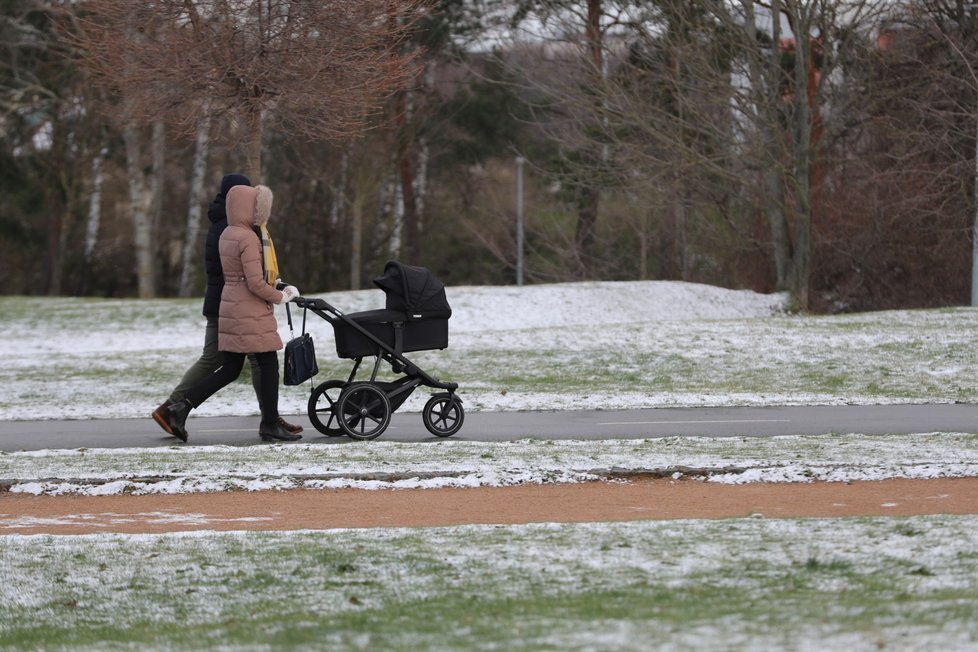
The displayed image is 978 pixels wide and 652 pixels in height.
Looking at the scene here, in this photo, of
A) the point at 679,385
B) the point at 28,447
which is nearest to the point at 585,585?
the point at 28,447

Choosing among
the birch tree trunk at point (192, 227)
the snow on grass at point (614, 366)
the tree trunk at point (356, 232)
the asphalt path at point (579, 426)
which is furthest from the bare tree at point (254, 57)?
the birch tree trunk at point (192, 227)

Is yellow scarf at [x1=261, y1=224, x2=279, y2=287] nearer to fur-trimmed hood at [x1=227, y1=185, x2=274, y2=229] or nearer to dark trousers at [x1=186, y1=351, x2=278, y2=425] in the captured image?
fur-trimmed hood at [x1=227, y1=185, x2=274, y2=229]

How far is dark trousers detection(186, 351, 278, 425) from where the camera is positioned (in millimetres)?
10875

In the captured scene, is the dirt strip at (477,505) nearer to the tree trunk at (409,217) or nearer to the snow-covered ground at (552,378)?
the snow-covered ground at (552,378)

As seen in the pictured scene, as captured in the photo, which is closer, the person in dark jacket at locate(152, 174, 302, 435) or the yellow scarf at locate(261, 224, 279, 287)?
the yellow scarf at locate(261, 224, 279, 287)

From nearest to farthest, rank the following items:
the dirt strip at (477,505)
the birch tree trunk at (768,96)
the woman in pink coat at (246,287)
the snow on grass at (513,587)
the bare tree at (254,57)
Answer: the snow on grass at (513,587)
the dirt strip at (477,505)
the woman in pink coat at (246,287)
the bare tree at (254,57)
the birch tree trunk at (768,96)

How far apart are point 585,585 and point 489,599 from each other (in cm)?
43

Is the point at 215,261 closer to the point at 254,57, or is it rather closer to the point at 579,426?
the point at 579,426

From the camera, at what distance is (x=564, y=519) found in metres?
7.65

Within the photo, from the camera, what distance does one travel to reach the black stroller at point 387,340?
10.7m

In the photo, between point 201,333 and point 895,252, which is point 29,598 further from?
point 895,252

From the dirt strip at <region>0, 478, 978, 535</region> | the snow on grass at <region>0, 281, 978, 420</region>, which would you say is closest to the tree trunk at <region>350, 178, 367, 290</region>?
the snow on grass at <region>0, 281, 978, 420</region>

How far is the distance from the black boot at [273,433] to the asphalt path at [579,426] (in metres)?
0.16

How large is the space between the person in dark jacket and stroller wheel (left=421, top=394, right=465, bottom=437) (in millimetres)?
1237
